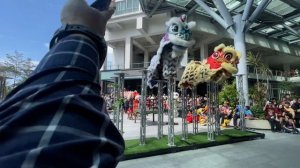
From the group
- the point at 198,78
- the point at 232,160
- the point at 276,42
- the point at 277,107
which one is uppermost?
the point at 276,42

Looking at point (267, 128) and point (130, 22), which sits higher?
point (130, 22)

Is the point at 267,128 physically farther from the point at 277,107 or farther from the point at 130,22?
the point at 130,22

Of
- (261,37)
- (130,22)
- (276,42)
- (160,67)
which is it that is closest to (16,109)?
(160,67)

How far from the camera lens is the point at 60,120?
50cm

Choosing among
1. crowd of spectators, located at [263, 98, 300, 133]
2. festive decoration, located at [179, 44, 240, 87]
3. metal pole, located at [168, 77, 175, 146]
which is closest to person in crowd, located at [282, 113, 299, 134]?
crowd of spectators, located at [263, 98, 300, 133]

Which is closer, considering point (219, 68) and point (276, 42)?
point (219, 68)

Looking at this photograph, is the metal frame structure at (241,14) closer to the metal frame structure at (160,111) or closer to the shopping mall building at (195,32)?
the shopping mall building at (195,32)

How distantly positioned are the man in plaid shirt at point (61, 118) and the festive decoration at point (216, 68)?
766 cm

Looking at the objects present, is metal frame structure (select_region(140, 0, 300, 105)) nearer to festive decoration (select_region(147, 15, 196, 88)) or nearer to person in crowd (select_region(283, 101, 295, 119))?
person in crowd (select_region(283, 101, 295, 119))

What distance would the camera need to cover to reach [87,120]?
1.75ft

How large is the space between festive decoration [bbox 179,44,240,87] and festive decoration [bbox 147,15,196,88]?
1021 mm

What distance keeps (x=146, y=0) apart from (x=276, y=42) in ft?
52.8

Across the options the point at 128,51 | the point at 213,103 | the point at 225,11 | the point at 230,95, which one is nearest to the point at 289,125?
the point at 230,95

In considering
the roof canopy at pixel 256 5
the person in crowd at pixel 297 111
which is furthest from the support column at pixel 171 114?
the roof canopy at pixel 256 5
